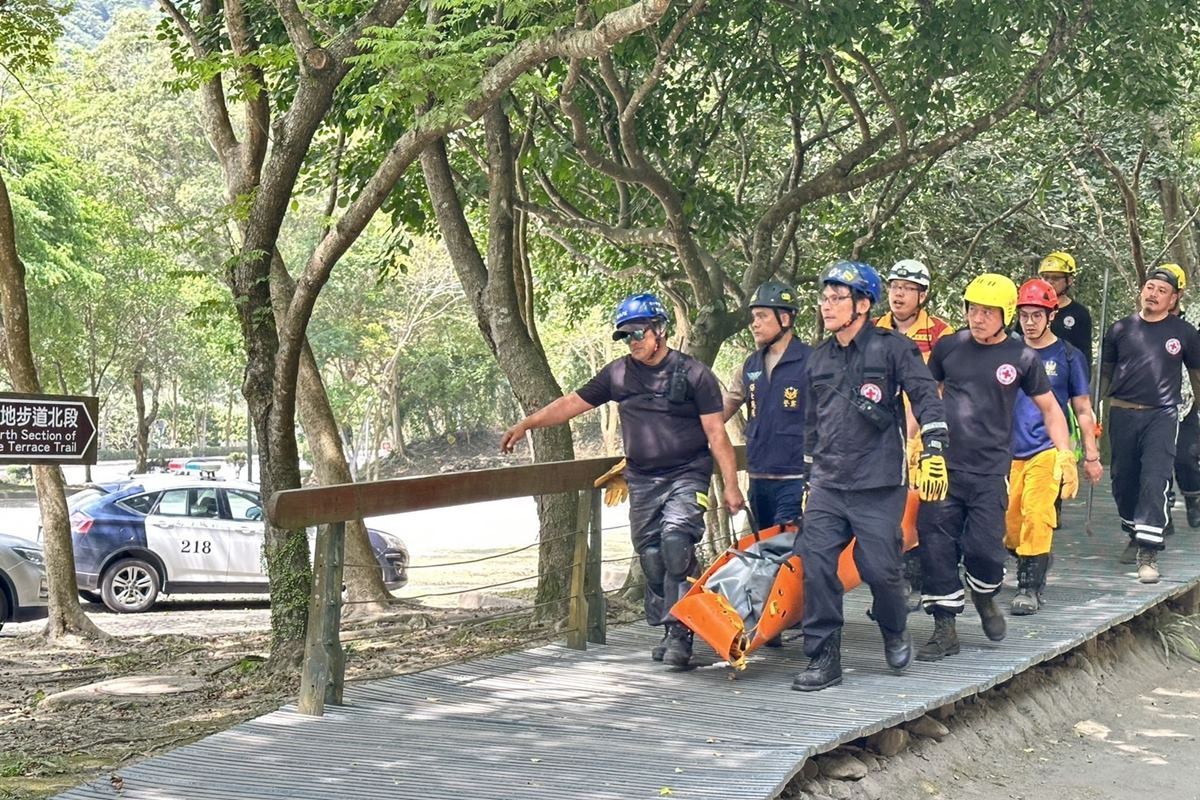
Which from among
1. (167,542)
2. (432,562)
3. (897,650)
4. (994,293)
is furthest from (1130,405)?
(432,562)

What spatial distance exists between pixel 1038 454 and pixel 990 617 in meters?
1.06

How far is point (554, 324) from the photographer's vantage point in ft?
144

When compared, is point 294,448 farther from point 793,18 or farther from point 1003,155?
point 1003,155

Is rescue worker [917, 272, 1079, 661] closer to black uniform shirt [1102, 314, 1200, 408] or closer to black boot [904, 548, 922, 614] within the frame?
black boot [904, 548, 922, 614]

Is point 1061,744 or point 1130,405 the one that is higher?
point 1130,405

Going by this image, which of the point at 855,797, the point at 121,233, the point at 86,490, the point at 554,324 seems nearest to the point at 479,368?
the point at 554,324

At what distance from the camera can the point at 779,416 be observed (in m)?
7.85

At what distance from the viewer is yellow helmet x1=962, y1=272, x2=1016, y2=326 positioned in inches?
299

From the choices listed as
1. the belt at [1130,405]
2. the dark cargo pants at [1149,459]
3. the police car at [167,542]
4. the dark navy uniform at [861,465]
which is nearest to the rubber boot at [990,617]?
the dark navy uniform at [861,465]

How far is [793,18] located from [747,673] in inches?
261

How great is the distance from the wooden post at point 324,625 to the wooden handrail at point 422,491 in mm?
126

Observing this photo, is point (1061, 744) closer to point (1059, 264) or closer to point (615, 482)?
point (615, 482)

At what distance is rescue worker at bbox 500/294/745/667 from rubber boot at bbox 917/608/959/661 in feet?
4.06

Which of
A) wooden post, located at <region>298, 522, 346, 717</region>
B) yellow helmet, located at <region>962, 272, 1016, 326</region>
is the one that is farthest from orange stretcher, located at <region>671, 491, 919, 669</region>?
wooden post, located at <region>298, 522, 346, 717</region>
